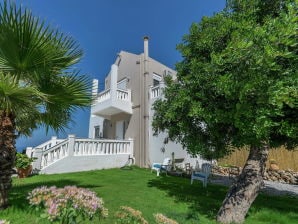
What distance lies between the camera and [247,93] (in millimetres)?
5559

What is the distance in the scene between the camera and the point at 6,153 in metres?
6.19

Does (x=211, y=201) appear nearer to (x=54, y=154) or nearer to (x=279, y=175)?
(x=279, y=175)

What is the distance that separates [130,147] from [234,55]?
562 inches

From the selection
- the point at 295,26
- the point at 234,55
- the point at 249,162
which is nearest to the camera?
the point at 295,26

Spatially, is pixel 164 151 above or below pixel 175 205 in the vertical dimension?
above

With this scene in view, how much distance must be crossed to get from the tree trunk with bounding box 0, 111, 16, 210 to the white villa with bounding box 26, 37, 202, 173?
26.4ft

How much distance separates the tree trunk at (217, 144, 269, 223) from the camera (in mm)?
6965

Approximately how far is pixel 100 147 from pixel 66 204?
46.5ft

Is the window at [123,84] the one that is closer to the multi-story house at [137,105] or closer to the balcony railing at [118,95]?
the multi-story house at [137,105]

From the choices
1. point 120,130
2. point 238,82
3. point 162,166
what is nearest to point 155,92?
point 120,130

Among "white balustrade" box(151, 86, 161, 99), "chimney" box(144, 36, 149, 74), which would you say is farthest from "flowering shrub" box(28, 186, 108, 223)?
"chimney" box(144, 36, 149, 74)

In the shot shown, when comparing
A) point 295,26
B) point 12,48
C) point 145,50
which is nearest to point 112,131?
point 145,50

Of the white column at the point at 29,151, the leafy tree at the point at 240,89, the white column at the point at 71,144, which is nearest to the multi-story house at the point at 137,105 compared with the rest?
the white column at the point at 71,144

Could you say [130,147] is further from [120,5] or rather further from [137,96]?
[120,5]
